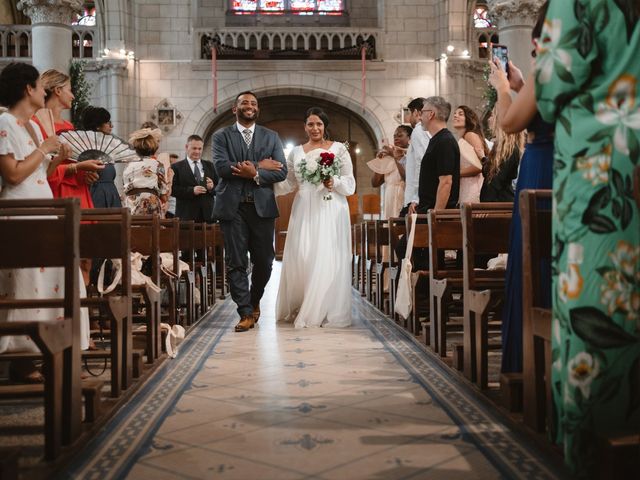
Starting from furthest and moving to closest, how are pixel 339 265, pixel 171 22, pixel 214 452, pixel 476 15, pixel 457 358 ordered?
pixel 476 15 < pixel 171 22 < pixel 339 265 < pixel 457 358 < pixel 214 452

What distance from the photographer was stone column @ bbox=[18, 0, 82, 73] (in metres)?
11.7

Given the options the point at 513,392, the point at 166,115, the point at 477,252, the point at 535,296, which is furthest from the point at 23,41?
the point at 535,296

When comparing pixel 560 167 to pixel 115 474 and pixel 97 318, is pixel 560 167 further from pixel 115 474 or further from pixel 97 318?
pixel 97 318

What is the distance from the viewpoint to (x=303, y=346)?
221 inches

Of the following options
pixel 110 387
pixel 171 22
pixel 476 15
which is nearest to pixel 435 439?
pixel 110 387

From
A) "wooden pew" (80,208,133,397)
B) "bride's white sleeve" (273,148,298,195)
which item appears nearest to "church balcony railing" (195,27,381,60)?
"bride's white sleeve" (273,148,298,195)

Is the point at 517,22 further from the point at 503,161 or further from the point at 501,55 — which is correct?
the point at 501,55

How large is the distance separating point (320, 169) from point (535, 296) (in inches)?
169

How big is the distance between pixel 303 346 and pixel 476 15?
53.5 feet

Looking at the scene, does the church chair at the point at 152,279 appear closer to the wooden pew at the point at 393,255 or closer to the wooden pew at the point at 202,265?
the wooden pew at the point at 202,265

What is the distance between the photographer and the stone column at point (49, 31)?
1171cm

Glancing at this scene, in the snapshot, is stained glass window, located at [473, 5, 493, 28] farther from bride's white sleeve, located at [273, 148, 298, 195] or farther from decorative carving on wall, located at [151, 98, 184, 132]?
bride's white sleeve, located at [273, 148, 298, 195]

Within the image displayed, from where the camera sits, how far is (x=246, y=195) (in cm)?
668

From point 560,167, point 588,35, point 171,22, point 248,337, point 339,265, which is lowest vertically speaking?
point 248,337
